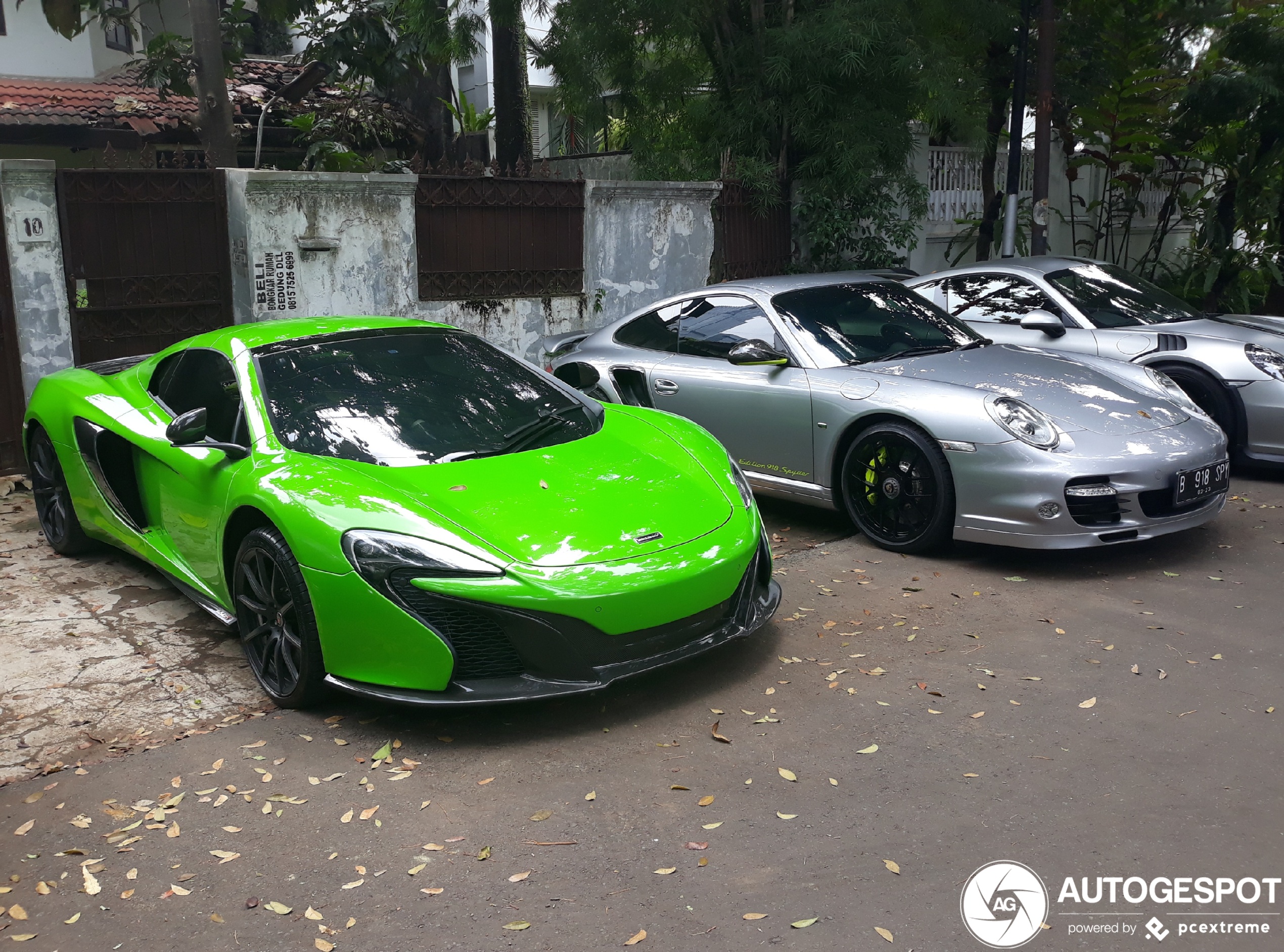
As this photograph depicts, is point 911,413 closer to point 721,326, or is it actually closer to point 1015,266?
point 721,326

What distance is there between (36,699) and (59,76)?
18.5 metres

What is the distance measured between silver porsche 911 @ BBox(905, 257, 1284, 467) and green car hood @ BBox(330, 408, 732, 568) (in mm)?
4165

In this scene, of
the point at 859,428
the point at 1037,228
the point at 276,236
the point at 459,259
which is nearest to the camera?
the point at 859,428

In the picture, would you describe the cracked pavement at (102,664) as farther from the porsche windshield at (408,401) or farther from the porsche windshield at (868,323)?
the porsche windshield at (868,323)

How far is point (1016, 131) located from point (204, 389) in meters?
11.4

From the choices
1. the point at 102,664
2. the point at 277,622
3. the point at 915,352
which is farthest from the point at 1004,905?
the point at 915,352

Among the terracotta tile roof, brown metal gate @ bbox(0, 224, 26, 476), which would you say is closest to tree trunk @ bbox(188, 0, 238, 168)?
brown metal gate @ bbox(0, 224, 26, 476)

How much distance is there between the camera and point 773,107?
496 inches

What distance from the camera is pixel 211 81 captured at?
11.6 m

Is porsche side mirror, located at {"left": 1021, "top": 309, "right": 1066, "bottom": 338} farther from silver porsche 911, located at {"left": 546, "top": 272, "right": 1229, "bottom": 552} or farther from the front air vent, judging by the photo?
the front air vent

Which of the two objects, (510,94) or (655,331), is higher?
(510,94)

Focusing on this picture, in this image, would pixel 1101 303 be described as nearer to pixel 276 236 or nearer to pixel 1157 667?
pixel 1157 667

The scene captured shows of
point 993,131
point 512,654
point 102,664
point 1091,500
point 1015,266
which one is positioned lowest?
point 102,664

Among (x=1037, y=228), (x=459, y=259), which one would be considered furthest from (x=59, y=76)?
(x=1037, y=228)
